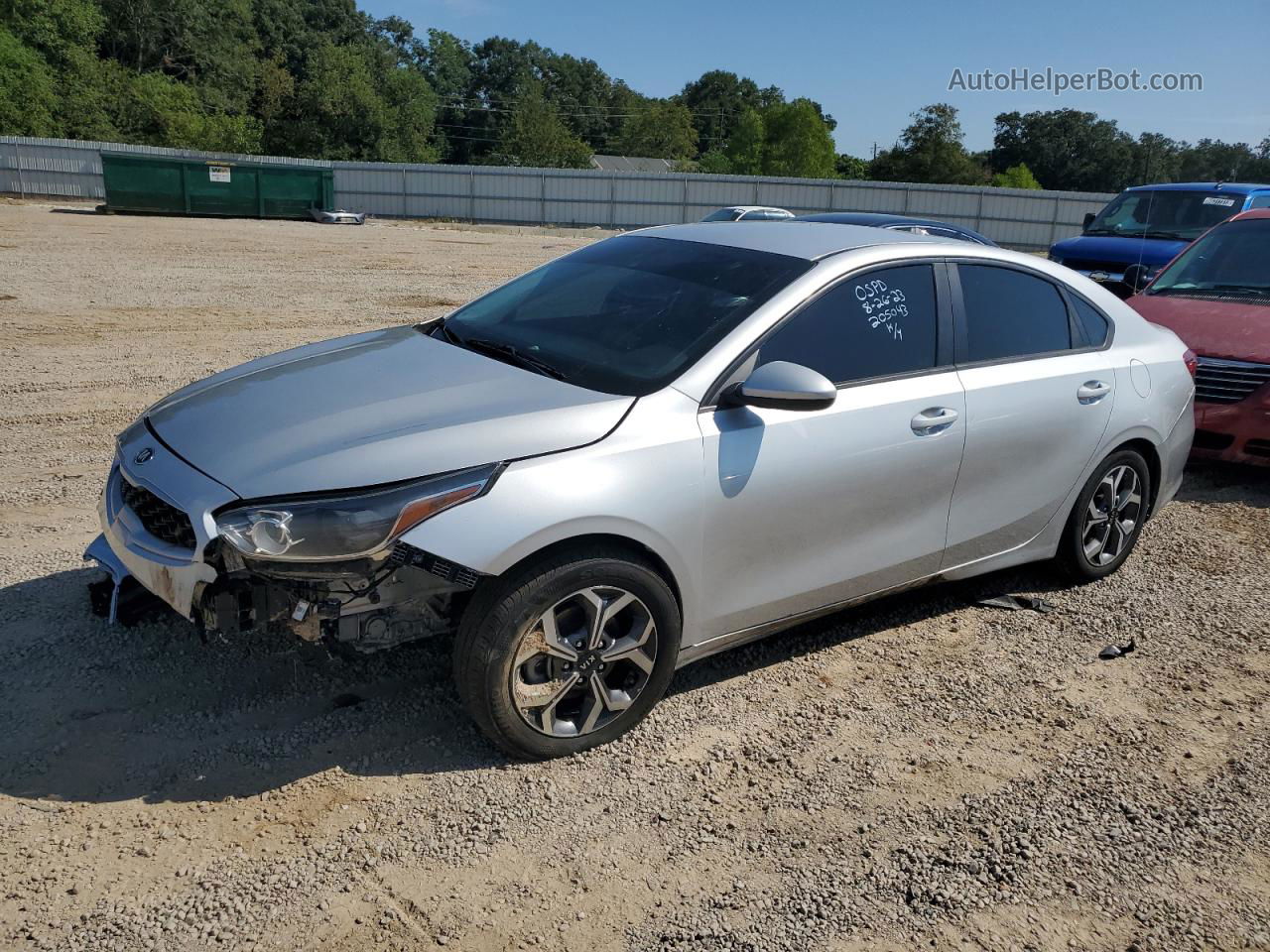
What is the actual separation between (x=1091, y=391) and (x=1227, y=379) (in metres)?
2.73

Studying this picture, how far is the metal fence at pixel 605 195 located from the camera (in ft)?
132

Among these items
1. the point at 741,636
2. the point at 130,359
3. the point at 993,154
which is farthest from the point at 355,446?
the point at 993,154

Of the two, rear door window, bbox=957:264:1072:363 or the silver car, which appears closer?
the silver car

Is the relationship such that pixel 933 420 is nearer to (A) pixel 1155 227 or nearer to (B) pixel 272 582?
(B) pixel 272 582

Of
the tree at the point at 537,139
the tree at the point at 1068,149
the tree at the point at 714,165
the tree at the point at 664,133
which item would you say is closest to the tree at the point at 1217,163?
the tree at the point at 1068,149

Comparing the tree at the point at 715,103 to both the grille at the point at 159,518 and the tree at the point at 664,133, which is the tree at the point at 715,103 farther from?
the grille at the point at 159,518

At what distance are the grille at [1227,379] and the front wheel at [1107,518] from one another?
6.66 feet

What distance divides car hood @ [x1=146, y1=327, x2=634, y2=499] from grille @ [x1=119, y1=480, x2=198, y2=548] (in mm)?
169

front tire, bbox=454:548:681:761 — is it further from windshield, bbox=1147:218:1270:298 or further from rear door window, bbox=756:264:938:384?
windshield, bbox=1147:218:1270:298

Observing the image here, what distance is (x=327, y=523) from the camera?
120 inches

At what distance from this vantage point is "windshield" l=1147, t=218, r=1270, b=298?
25.6 feet

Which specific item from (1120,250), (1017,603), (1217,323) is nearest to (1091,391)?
(1017,603)

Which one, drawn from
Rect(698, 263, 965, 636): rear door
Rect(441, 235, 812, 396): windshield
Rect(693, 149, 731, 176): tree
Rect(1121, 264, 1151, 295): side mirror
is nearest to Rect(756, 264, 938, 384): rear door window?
Rect(698, 263, 965, 636): rear door

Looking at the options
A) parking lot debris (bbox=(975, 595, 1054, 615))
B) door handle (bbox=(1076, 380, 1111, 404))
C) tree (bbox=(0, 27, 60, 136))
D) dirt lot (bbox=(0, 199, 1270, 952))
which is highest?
tree (bbox=(0, 27, 60, 136))
